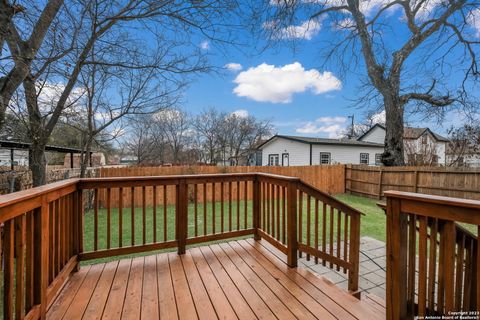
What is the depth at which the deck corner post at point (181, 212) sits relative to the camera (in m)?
3.07

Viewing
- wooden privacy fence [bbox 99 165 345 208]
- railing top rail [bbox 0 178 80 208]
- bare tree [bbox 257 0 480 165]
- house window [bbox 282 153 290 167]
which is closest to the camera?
railing top rail [bbox 0 178 80 208]

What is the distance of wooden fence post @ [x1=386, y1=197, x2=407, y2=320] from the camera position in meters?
1.60

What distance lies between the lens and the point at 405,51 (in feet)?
32.5

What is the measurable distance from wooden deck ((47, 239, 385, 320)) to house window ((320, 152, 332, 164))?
545 inches

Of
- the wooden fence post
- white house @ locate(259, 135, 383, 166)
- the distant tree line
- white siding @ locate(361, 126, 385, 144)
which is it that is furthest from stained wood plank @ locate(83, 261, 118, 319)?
white siding @ locate(361, 126, 385, 144)

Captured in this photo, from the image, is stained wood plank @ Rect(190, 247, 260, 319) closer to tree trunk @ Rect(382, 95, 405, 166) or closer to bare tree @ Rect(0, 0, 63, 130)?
bare tree @ Rect(0, 0, 63, 130)

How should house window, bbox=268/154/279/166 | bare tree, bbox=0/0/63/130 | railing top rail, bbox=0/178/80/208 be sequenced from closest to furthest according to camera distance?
railing top rail, bbox=0/178/80/208
bare tree, bbox=0/0/63/130
house window, bbox=268/154/279/166

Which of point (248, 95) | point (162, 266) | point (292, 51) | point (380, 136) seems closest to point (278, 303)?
point (162, 266)

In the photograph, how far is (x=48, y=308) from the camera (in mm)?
1967

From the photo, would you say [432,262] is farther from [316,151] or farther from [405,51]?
[316,151]

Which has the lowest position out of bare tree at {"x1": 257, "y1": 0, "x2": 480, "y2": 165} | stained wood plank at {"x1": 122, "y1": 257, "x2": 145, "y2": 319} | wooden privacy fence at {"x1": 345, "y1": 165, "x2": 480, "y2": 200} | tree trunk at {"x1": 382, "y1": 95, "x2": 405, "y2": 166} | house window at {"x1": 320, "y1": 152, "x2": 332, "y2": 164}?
stained wood plank at {"x1": 122, "y1": 257, "x2": 145, "y2": 319}

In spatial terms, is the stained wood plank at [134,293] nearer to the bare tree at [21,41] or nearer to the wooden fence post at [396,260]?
the wooden fence post at [396,260]

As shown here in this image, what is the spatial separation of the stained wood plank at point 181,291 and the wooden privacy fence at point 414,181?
20.7ft

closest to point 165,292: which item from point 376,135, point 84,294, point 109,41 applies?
point 84,294
